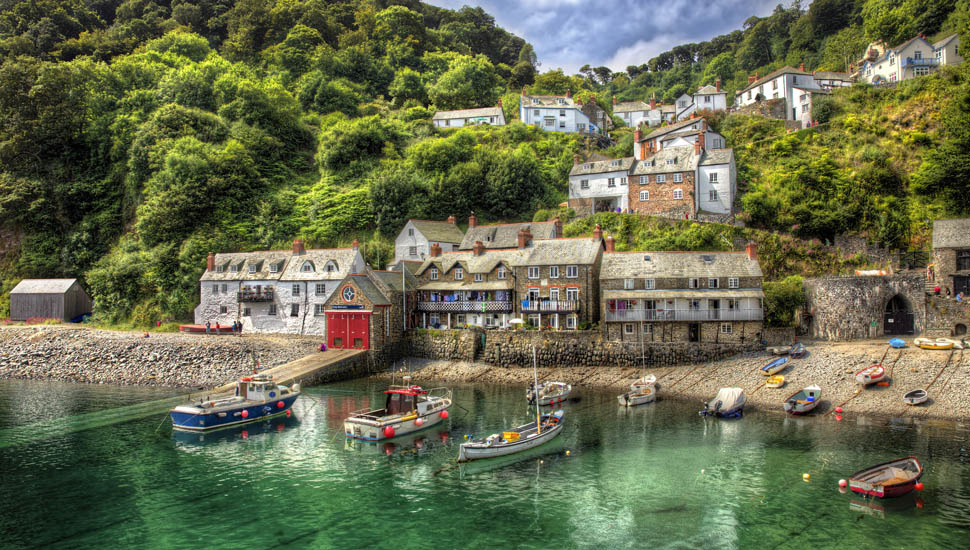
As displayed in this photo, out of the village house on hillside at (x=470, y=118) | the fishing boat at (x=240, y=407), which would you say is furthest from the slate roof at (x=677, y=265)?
the village house on hillside at (x=470, y=118)

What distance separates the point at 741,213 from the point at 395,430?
1558 inches

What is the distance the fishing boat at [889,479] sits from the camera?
68.5ft

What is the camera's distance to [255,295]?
174 feet

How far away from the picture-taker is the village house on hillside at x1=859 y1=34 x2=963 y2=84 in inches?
2783

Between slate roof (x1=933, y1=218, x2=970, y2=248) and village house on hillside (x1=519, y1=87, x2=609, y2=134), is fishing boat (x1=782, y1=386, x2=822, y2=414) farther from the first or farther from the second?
village house on hillside (x1=519, y1=87, x2=609, y2=134)

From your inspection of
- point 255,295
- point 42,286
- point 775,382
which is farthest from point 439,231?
point 42,286

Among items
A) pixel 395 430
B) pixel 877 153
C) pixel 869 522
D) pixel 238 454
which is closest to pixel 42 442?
pixel 238 454

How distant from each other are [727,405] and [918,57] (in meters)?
66.6

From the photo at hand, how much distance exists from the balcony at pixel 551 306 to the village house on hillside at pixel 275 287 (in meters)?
16.1

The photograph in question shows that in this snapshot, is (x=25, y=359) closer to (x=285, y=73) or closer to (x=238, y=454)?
(x=238, y=454)

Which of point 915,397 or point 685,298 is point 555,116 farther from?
point 915,397

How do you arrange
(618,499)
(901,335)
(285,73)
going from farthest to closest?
(285,73) → (901,335) → (618,499)

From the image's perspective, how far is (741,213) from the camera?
54.1 meters

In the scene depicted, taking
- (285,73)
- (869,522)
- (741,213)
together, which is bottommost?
(869,522)
